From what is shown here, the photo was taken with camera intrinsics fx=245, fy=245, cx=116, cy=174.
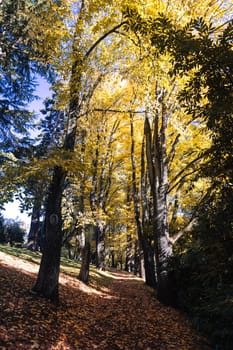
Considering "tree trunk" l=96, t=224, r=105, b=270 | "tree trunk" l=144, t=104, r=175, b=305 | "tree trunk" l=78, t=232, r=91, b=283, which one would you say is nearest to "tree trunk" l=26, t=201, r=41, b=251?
"tree trunk" l=96, t=224, r=105, b=270

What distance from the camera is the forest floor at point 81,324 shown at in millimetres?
3709

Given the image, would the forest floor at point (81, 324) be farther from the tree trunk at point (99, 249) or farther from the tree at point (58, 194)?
the tree trunk at point (99, 249)

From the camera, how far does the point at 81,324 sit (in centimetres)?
480

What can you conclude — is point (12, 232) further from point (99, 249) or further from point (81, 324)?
point (81, 324)

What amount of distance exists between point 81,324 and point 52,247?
5.61ft

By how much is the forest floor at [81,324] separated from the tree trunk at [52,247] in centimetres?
28

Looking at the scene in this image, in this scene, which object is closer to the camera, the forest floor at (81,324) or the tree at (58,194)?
the forest floor at (81,324)

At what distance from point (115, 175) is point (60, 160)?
13042 millimetres

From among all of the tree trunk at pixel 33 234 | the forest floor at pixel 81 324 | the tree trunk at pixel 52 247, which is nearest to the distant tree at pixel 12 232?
the tree trunk at pixel 33 234

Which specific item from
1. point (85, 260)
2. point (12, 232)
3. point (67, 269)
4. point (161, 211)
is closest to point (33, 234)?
point (67, 269)

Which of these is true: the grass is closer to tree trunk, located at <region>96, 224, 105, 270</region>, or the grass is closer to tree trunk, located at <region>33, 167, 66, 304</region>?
tree trunk, located at <region>96, 224, 105, 270</region>

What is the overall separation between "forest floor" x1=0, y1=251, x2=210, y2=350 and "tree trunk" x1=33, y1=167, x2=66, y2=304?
275mm

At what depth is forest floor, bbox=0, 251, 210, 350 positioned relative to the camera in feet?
12.2

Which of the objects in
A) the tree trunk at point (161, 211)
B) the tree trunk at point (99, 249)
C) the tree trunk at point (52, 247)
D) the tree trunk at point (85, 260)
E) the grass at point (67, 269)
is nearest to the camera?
the tree trunk at point (52, 247)
